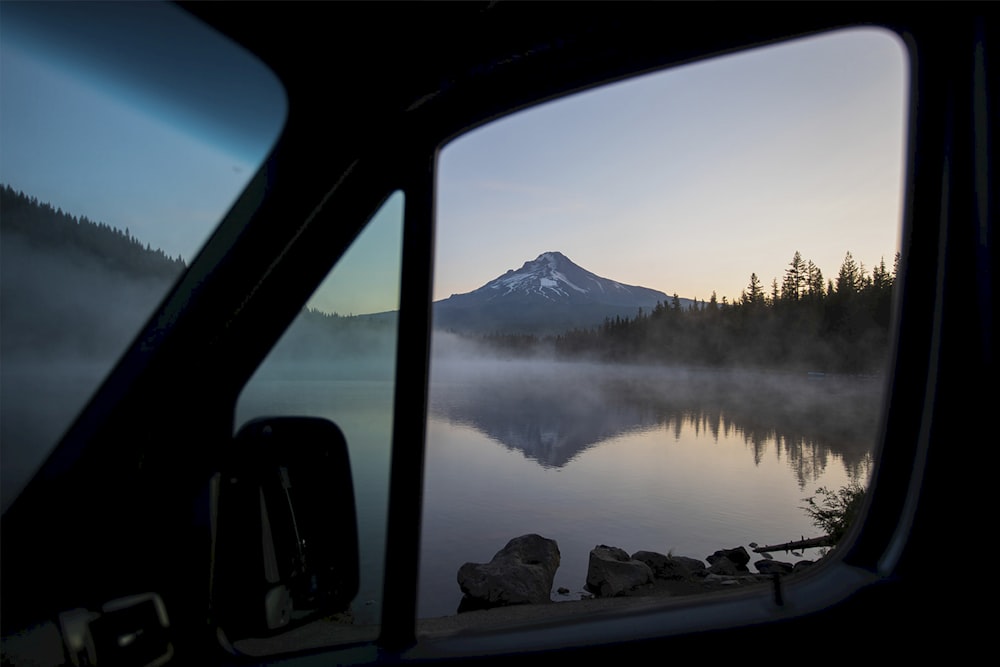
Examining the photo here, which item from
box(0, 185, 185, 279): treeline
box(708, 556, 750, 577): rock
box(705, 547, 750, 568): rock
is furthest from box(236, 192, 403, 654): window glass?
box(705, 547, 750, 568): rock

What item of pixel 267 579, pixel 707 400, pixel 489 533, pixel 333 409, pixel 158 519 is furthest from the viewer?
pixel 489 533

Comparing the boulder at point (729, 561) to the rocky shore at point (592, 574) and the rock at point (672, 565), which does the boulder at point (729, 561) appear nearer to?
the rocky shore at point (592, 574)

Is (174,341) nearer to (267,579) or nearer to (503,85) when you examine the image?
(267,579)

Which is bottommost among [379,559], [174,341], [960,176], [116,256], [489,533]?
[489,533]

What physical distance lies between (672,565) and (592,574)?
8.91 ft

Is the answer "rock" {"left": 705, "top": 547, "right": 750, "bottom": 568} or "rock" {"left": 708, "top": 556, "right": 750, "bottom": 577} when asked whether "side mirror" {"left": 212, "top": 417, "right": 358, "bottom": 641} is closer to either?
"rock" {"left": 708, "top": 556, "right": 750, "bottom": 577}

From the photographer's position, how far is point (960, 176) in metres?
1.12

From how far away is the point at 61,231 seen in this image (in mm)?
1052

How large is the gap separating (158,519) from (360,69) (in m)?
1.00

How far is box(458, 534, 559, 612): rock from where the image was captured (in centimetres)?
1289

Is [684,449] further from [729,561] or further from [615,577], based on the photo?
[729,561]

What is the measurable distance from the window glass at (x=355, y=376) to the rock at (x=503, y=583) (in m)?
11.8

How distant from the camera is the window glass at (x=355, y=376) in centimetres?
126

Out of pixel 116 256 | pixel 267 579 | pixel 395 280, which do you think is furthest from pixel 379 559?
pixel 116 256
